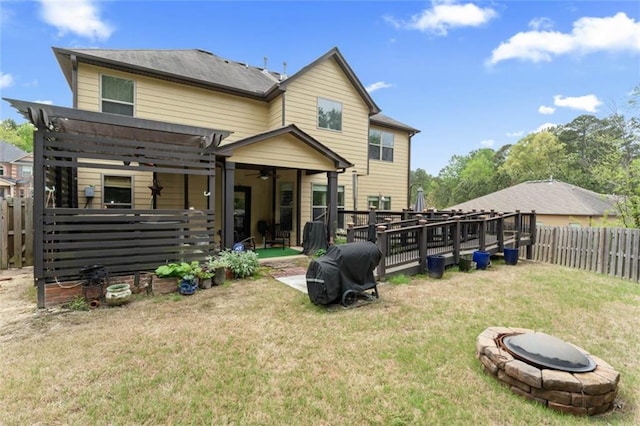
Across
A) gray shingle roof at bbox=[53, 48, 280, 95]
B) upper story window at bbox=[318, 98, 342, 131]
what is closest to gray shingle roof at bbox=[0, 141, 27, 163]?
gray shingle roof at bbox=[53, 48, 280, 95]

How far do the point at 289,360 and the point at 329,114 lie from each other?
9.76 metres

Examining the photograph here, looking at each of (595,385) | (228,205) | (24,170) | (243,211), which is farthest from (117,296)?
(24,170)

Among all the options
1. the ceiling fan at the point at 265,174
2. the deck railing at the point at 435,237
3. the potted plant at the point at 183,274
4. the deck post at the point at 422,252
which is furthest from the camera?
the ceiling fan at the point at 265,174

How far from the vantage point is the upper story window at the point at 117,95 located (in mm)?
8016

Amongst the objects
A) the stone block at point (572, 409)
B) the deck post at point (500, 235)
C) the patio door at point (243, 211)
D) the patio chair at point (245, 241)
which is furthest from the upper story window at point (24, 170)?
the stone block at point (572, 409)

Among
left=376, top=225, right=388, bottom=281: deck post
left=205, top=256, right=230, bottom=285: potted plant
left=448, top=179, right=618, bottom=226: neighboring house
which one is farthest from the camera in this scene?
left=448, top=179, right=618, bottom=226: neighboring house

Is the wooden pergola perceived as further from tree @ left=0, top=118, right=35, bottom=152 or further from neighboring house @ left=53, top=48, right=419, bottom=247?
tree @ left=0, top=118, right=35, bottom=152

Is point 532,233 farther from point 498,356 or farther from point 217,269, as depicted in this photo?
point 217,269

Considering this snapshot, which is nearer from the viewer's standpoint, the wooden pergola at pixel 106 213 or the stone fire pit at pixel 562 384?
the stone fire pit at pixel 562 384

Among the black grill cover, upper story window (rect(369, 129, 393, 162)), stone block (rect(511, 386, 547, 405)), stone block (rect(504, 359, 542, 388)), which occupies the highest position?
upper story window (rect(369, 129, 393, 162))

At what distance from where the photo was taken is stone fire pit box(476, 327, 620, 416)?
2355 millimetres

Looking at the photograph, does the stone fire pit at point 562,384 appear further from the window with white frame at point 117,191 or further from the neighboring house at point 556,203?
the neighboring house at point 556,203

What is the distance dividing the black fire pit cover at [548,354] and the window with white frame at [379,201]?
10.5m

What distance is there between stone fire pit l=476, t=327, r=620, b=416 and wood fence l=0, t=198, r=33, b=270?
10347mm
